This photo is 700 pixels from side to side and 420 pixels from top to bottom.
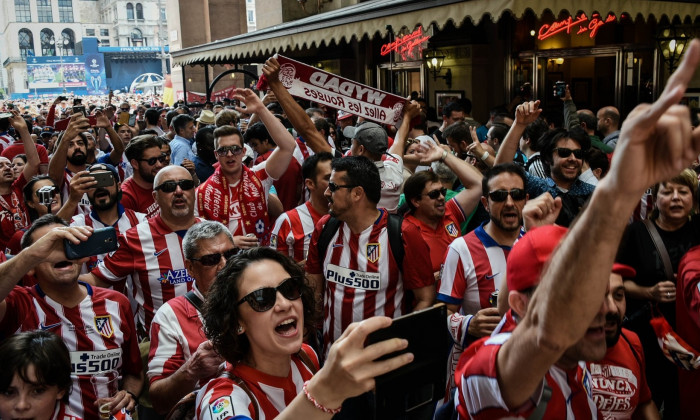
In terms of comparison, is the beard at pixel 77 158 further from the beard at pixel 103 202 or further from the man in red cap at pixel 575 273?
the man in red cap at pixel 575 273

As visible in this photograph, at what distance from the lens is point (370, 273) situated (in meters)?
3.65

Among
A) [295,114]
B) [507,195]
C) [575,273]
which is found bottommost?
[507,195]

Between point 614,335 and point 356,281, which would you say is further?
point 356,281

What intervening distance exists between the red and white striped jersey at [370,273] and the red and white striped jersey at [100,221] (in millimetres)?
1859

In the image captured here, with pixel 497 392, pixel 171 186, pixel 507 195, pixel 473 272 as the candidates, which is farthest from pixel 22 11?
pixel 497 392

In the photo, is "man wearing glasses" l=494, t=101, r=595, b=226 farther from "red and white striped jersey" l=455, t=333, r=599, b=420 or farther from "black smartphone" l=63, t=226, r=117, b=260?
"black smartphone" l=63, t=226, r=117, b=260

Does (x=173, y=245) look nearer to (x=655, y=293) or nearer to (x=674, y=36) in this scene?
(x=655, y=293)

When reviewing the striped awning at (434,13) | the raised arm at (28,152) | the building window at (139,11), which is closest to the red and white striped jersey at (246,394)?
the raised arm at (28,152)

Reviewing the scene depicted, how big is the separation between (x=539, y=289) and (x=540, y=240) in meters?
0.24

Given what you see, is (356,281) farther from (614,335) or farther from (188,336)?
(614,335)

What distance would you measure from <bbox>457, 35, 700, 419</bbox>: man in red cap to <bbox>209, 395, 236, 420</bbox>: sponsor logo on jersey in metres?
0.77

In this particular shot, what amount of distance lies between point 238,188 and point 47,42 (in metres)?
109

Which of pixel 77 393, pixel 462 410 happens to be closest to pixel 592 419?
pixel 462 410

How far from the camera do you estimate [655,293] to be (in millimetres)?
3525
